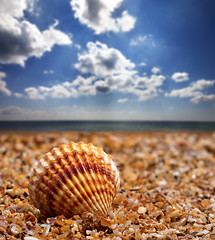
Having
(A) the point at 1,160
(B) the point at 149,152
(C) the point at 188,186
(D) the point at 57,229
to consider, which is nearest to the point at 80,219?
(D) the point at 57,229

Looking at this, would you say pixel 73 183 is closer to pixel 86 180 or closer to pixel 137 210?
pixel 86 180

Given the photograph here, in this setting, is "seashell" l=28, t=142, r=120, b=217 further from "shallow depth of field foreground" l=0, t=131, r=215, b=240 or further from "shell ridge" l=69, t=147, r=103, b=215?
"shallow depth of field foreground" l=0, t=131, r=215, b=240

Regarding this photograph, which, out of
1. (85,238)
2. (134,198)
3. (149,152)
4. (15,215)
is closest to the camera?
(85,238)

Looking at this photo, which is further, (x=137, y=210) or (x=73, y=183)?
(x=137, y=210)

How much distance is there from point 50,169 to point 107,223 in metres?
0.80

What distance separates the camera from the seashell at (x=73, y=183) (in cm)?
221

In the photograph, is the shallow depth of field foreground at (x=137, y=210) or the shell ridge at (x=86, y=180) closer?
the shallow depth of field foreground at (x=137, y=210)

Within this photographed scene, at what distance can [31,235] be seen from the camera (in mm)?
1985

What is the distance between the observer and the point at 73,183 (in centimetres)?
224

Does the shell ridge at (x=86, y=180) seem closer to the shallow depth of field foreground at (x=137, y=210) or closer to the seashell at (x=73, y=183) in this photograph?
the seashell at (x=73, y=183)

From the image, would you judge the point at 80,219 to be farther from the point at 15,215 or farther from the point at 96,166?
the point at 15,215

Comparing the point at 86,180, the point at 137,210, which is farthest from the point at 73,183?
the point at 137,210

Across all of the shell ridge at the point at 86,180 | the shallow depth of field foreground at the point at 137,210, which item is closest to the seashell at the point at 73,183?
the shell ridge at the point at 86,180

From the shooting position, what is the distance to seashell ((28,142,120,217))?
221 centimetres
